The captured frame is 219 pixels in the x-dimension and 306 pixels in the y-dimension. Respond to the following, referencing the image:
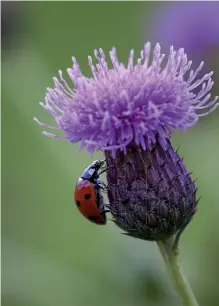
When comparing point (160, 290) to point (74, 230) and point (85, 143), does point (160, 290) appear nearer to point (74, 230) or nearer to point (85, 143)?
point (74, 230)

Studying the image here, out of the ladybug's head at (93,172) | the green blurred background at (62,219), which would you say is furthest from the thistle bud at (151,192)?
the green blurred background at (62,219)

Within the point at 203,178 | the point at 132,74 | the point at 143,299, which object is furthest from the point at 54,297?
the point at 132,74

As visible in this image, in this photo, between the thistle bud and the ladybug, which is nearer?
the thistle bud

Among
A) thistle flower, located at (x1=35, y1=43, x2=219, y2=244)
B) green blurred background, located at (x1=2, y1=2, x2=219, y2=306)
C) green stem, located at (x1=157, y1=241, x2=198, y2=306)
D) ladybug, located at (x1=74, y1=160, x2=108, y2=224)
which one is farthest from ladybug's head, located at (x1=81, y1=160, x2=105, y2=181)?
green blurred background, located at (x1=2, y1=2, x2=219, y2=306)

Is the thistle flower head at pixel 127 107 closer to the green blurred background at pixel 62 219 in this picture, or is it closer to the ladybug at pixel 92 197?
the ladybug at pixel 92 197

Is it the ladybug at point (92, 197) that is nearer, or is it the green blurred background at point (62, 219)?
the ladybug at point (92, 197)

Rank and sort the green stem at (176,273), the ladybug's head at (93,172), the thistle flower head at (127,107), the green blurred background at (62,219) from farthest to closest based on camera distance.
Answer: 1. the green blurred background at (62,219)
2. the ladybug's head at (93,172)
3. the green stem at (176,273)
4. the thistle flower head at (127,107)

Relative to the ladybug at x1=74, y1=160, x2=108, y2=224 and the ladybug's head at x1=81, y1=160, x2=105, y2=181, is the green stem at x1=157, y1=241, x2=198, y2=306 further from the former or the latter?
the ladybug's head at x1=81, y1=160, x2=105, y2=181
